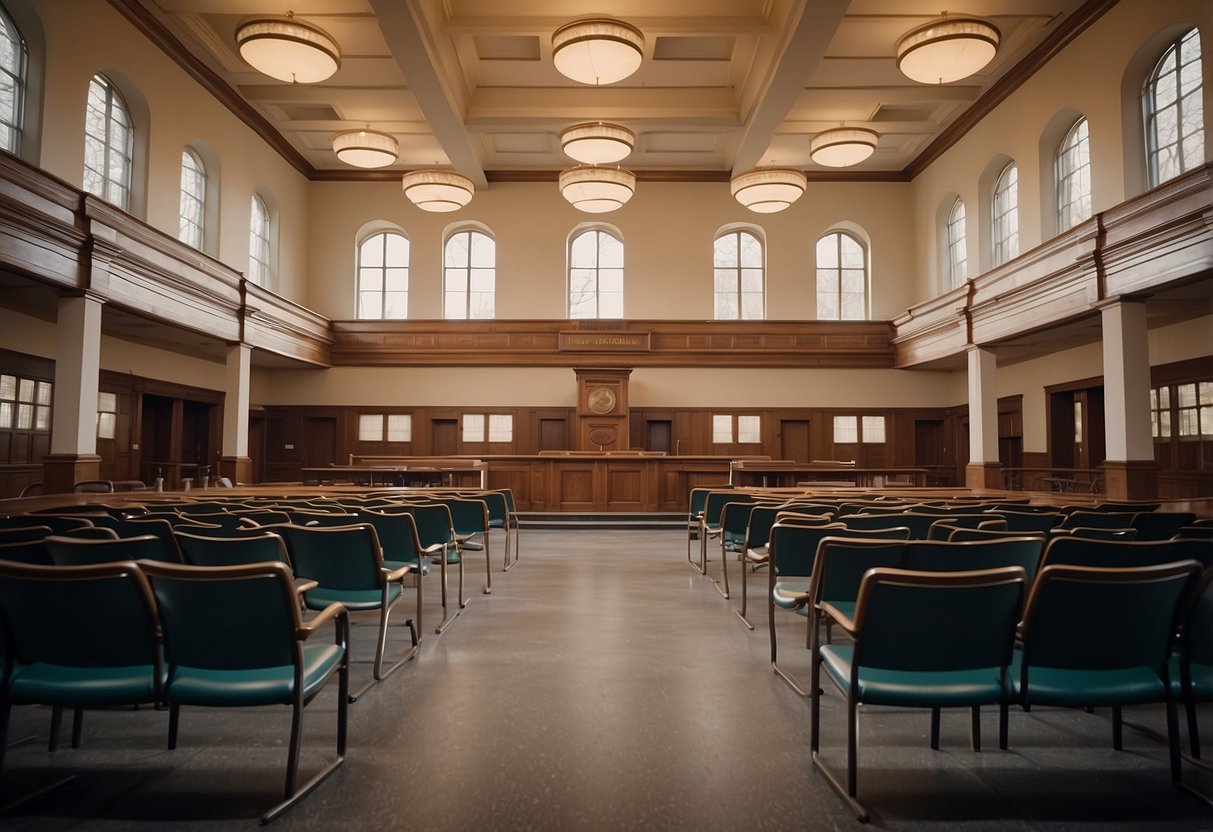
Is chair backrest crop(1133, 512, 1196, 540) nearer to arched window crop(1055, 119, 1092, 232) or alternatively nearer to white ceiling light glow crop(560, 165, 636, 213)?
arched window crop(1055, 119, 1092, 232)

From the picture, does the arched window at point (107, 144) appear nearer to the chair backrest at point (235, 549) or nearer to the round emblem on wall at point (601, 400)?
the round emblem on wall at point (601, 400)

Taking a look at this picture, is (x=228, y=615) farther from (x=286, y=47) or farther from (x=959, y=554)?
(x=286, y=47)

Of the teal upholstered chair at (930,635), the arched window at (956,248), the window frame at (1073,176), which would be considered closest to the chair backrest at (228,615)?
the teal upholstered chair at (930,635)

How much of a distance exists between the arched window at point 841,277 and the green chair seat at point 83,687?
50.6 ft

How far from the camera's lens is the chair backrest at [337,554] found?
3432 millimetres

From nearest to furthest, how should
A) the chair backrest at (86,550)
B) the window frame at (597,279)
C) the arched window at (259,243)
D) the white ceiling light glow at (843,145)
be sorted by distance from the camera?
the chair backrest at (86,550), the white ceiling light glow at (843,145), the arched window at (259,243), the window frame at (597,279)

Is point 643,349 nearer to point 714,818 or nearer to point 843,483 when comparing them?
point 843,483

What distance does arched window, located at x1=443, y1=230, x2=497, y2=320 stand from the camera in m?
16.0

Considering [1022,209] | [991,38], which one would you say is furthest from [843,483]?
[991,38]

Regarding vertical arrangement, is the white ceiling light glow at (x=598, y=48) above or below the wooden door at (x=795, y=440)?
above

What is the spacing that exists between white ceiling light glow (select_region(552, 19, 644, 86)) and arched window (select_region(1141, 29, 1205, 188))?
21.4 feet

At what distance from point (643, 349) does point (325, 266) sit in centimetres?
737

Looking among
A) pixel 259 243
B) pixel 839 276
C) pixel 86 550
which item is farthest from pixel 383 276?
pixel 86 550

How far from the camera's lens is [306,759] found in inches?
98.1
